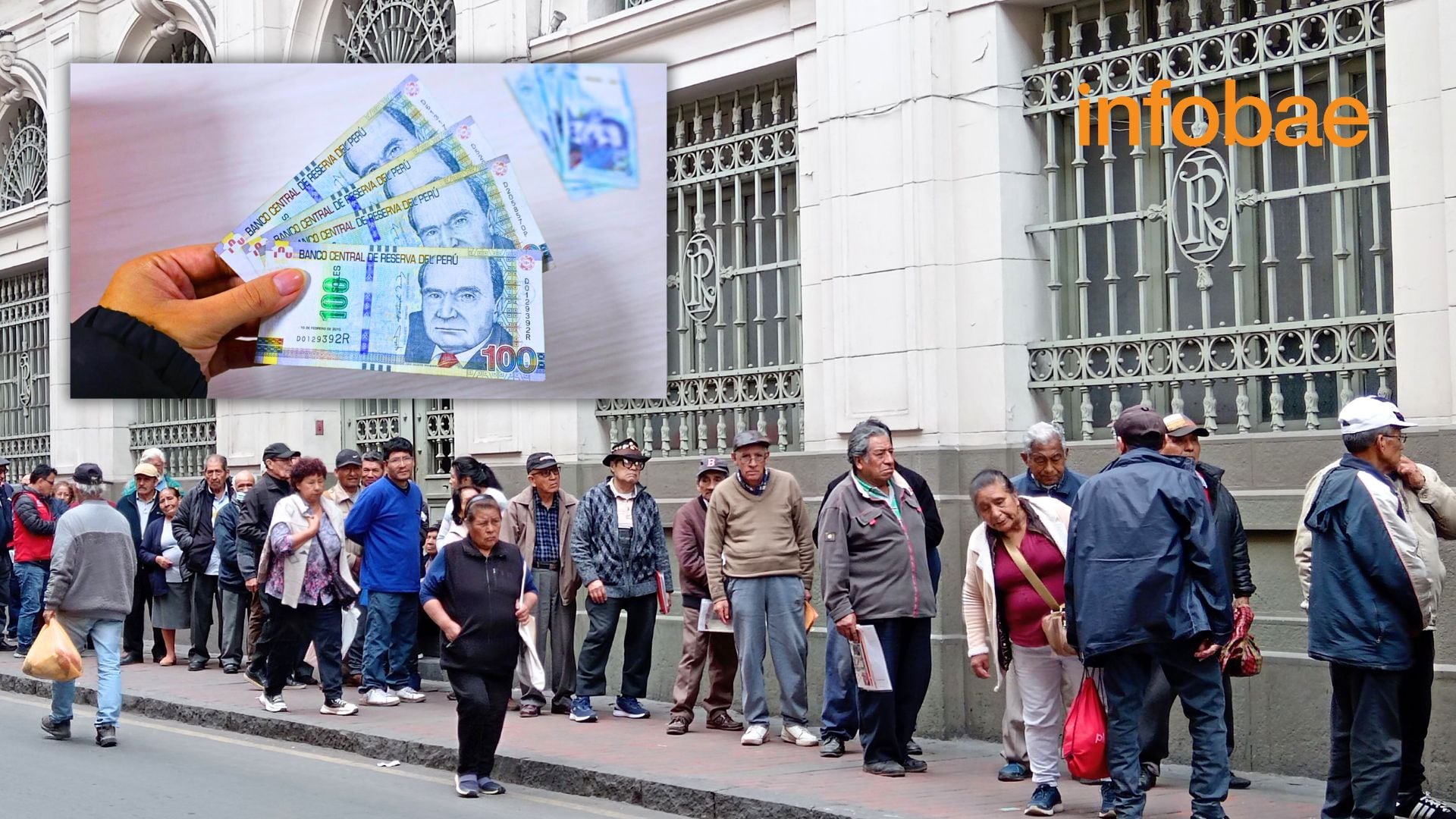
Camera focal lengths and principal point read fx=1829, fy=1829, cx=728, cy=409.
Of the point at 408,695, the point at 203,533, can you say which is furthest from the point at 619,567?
the point at 203,533

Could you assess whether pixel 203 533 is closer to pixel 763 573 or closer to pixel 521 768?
pixel 521 768

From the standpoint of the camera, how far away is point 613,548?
11.1 m

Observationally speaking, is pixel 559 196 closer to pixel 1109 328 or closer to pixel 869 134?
pixel 869 134

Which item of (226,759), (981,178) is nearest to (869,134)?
(981,178)

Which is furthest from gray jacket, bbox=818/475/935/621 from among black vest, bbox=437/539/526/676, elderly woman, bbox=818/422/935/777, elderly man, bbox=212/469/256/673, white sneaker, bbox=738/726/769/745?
elderly man, bbox=212/469/256/673

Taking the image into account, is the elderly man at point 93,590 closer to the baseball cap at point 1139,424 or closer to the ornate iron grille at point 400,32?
the ornate iron grille at point 400,32

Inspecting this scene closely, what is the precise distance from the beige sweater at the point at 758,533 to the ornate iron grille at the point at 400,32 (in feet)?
19.4

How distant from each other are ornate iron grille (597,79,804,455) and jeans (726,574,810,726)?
6.48 ft

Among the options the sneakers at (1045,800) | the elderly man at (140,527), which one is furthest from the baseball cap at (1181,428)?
the elderly man at (140,527)

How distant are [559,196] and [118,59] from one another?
677 cm

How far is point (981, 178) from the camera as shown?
10.5m

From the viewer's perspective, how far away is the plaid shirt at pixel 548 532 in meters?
11.6

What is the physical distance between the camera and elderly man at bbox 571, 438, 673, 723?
11.1 meters

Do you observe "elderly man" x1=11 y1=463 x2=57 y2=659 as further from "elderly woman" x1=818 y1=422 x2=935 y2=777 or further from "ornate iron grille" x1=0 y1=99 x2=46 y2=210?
"elderly woman" x1=818 y1=422 x2=935 y2=777
